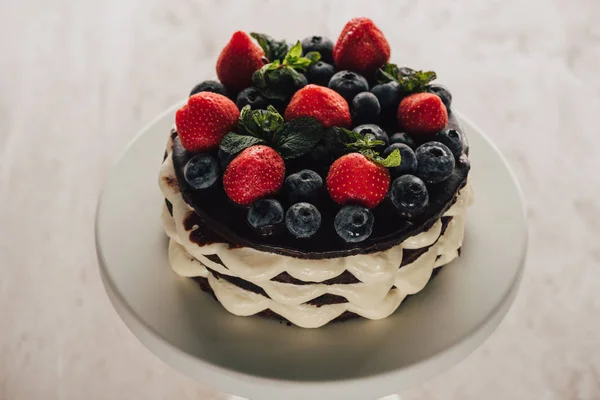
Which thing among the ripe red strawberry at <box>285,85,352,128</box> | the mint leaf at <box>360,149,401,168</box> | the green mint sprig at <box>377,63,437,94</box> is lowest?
the mint leaf at <box>360,149,401,168</box>

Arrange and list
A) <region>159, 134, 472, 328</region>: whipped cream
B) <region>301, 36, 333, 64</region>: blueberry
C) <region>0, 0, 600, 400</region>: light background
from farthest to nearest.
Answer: <region>0, 0, 600, 400</region>: light background, <region>301, 36, 333, 64</region>: blueberry, <region>159, 134, 472, 328</region>: whipped cream

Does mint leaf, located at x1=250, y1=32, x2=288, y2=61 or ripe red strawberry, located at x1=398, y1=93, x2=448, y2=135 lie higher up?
mint leaf, located at x1=250, y1=32, x2=288, y2=61

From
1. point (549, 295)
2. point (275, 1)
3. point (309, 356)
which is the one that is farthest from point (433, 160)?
point (275, 1)

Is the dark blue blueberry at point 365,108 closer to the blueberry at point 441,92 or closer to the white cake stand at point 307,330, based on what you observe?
the blueberry at point 441,92

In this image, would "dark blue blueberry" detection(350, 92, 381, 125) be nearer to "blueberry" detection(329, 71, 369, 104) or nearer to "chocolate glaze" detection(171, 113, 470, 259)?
"blueberry" detection(329, 71, 369, 104)

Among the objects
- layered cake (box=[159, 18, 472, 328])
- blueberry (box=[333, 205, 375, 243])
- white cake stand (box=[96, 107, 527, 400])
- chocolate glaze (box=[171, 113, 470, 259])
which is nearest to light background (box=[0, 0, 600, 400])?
white cake stand (box=[96, 107, 527, 400])

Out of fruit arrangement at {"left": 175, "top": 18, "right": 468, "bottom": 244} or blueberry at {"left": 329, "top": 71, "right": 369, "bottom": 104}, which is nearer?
fruit arrangement at {"left": 175, "top": 18, "right": 468, "bottom": 244}

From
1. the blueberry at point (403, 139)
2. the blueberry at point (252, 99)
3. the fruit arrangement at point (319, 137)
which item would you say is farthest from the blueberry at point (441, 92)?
the blueberry at point (252, 99)
